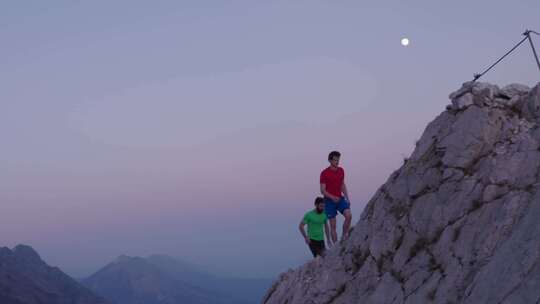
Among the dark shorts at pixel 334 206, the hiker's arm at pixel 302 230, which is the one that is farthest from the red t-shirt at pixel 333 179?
the hiker's arm at pixel 302 230

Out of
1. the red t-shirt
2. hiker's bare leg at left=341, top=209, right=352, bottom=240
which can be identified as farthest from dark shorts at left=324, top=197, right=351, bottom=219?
the red t-shirt

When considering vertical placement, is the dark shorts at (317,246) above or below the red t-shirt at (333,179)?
below

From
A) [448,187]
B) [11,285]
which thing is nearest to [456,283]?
[448,187]

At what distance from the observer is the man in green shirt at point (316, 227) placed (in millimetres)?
18484

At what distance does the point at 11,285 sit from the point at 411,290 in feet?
641

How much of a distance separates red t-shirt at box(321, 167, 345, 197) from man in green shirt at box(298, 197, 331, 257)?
0.74m

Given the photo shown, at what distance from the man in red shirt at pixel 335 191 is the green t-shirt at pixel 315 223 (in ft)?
1.18

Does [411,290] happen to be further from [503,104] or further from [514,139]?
[503,104]

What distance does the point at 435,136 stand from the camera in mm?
14820

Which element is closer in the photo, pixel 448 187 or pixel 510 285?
pixel 510 285

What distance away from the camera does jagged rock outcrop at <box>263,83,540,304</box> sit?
10.8m

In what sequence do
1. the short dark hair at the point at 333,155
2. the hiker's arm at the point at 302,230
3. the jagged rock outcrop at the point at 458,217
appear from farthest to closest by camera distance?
the hiker's arm at the point at 302,230
the short dark hair at the point at 333,155
the jagged rock outcrop at the point at 458,217

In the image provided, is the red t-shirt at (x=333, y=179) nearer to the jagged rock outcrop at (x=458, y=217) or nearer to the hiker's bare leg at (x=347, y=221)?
the hiker's bare leg at (x=347, y=221)

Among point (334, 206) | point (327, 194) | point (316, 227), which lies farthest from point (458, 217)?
point (316, 227)
